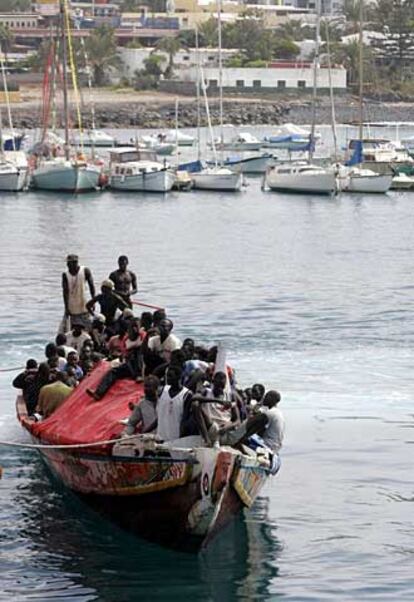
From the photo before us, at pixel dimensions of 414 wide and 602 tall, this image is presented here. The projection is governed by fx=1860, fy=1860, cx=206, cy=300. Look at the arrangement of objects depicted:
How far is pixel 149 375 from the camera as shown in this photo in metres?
25.3

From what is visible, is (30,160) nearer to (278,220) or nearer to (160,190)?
(160,190)

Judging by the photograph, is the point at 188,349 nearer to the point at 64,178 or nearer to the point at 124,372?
the point at 124,372

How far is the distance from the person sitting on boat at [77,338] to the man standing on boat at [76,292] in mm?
1643

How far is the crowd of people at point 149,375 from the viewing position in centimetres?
2312

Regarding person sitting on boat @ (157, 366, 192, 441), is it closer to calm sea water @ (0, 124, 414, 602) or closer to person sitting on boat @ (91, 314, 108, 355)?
calm sea water @ (0, 124, 414, 602)

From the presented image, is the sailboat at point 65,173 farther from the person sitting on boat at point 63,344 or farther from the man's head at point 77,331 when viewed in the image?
the person sitting on boat at point 63,344

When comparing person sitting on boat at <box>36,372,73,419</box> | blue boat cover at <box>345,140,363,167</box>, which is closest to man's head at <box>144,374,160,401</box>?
person sitting on boat at <box>36,372,73,419</box>

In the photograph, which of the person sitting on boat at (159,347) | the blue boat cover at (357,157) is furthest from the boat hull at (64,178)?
the person sitting on boat at (159,347)

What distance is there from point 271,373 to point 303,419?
471 cm

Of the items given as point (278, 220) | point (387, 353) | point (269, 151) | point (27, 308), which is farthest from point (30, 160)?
point (387, 353)

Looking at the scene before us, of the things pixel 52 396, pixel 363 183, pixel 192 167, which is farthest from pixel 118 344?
pixel 192 167

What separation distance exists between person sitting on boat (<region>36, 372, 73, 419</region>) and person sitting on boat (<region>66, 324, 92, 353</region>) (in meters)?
2.75

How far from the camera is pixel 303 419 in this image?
32344mm

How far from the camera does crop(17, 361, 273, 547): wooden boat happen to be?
22.5m
